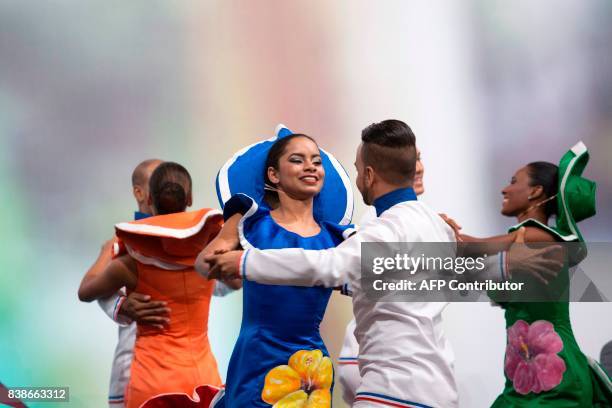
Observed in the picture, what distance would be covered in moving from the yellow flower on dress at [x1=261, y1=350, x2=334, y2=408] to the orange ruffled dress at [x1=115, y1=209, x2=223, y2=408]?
2.36 ft

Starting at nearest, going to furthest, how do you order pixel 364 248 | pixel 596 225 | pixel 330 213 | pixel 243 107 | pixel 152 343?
pixel 364 248
pixel 330 213
pixel 152 343
pixel 596 225
pixel 243 107

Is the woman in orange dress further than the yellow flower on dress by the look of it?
Yes

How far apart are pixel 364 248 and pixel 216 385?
4.04ft

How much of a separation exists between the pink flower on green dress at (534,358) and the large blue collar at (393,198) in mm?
1122

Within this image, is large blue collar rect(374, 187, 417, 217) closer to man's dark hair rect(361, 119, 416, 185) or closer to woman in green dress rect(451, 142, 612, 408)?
man's dark hair rect(361, 119, 416, 185)

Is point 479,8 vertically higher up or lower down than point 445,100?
higher up

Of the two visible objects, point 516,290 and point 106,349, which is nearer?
point 516,290

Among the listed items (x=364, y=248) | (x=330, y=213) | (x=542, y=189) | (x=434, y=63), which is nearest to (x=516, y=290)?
(x=542, y=189)

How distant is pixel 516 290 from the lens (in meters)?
3.54

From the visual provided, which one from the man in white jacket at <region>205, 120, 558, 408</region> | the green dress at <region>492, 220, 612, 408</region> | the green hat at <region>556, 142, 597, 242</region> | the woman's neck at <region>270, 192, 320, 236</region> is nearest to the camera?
the man in white jacket at <region>205, 120, 558, 408</region>

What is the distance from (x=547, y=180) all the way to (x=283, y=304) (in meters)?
1.53

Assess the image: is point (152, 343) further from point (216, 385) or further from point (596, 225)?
point (596, 225)

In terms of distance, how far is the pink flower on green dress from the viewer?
3.41 metres

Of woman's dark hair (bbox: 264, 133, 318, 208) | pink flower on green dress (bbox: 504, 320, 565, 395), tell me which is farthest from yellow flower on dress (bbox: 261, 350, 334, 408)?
pink flower on green dress (bbox: 504, 320, 565, 395)
